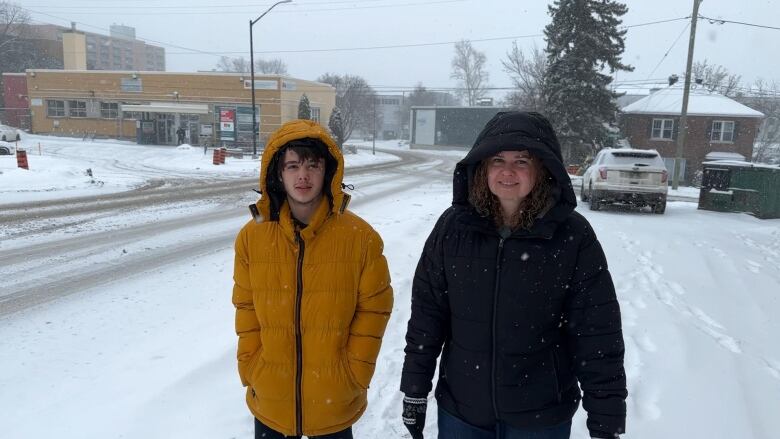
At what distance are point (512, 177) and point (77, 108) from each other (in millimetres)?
52118

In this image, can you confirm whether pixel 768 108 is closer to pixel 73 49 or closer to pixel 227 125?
pixel 227 125

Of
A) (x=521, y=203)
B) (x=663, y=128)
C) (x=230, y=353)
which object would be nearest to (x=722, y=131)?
(x=663, y=128)

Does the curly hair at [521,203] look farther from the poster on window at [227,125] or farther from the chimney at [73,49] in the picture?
the chimney at [73,49]

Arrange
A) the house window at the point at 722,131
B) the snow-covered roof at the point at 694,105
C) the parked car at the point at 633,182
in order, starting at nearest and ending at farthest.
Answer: the parked car at the point at 633,182
the snow-covered roof at the point at 694,105
the house window at the point at 722,131

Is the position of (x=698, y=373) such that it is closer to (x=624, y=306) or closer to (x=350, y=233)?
(x=624, y=306)

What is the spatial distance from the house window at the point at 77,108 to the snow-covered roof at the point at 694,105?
43.6 meters

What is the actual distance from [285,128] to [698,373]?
3.67 meters

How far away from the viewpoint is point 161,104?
4309 cm

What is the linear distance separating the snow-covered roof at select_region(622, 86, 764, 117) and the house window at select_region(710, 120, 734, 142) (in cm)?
64

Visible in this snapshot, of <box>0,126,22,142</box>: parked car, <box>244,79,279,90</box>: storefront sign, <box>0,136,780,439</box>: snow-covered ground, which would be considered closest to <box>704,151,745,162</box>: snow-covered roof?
<box>0,136,780,439</box>: snow-covered ground

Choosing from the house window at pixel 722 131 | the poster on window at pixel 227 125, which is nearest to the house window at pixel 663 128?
the house window at pixel 722 131

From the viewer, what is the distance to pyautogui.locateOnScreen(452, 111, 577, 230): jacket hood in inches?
82.9

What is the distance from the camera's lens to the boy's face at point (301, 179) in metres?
2.42

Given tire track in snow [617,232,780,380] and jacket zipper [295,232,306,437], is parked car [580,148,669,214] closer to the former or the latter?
tire track in snow [617,232,780,380]
